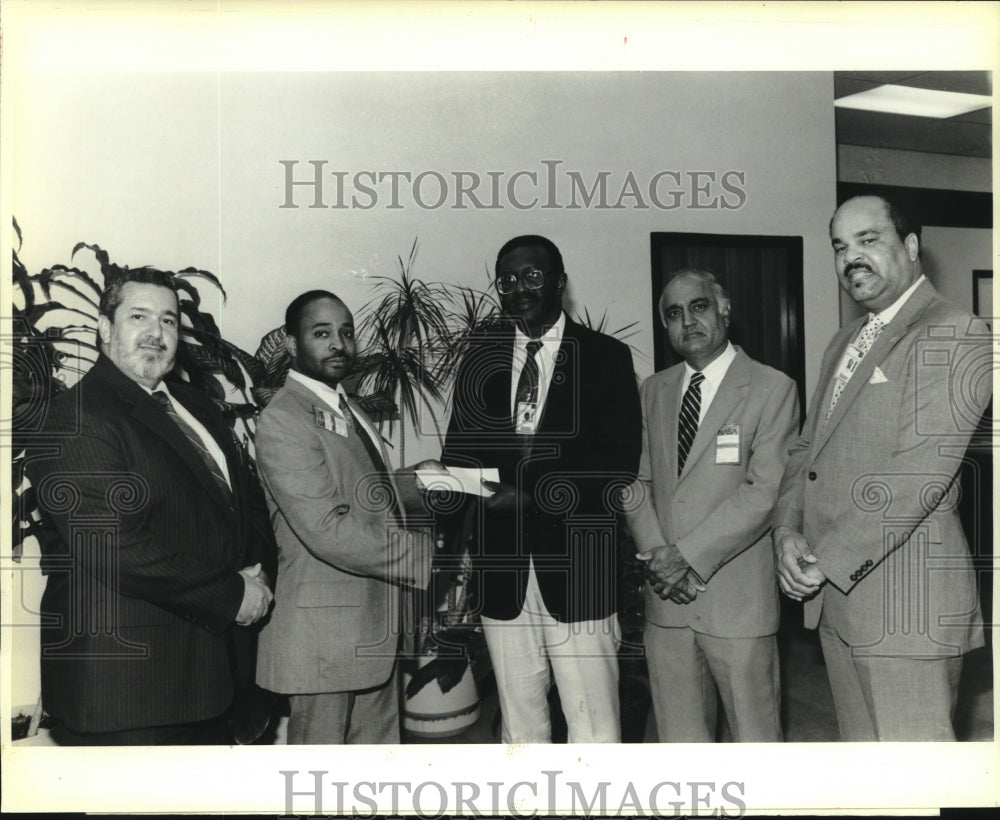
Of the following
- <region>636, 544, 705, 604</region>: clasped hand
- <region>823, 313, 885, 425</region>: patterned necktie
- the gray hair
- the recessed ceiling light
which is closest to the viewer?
<region>823, 313, 885, 425</region>: patterned necktie

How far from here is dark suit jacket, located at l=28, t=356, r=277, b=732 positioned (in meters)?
2.72

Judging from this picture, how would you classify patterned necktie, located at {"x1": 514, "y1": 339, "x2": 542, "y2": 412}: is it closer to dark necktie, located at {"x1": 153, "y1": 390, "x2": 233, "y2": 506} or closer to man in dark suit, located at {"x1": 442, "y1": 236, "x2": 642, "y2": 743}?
man in dark suit, located at {"x1": 442, "y1": 236, "x2": 642, "y2": 743}

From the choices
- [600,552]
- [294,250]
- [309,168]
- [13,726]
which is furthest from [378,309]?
[13,726]

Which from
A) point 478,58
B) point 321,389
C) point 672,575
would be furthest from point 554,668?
point 478,58

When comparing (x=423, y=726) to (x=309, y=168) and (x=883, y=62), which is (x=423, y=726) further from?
(x=883, y=62)

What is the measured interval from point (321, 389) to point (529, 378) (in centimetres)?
72

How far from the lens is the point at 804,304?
3199 mm

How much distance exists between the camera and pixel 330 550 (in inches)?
110

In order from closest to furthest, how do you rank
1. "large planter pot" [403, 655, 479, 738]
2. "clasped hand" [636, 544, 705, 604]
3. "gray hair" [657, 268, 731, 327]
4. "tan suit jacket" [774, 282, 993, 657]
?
"tan suit jacket" [774, 282, 993, 657] < "clasped hand" [636, 544, 705, 604] < "gray hair" [657, 268, 731, 327] < "large planter pot" [403, 655, 479, 738]

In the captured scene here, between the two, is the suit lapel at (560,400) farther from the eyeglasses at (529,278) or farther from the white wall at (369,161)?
the white wall at (369,161)

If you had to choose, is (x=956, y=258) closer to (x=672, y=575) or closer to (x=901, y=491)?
(x=901, y=491)

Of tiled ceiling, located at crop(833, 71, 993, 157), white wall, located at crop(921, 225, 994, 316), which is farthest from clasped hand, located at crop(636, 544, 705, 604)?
tiled ceiling, located at crop(833, 71, 993, 157)

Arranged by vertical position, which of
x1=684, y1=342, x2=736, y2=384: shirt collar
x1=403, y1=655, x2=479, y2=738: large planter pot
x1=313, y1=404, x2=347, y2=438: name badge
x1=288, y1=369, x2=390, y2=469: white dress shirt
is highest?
x1=684, y1=342, x2=736, y2=384: shirt collar

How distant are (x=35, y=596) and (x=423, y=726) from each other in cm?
153
